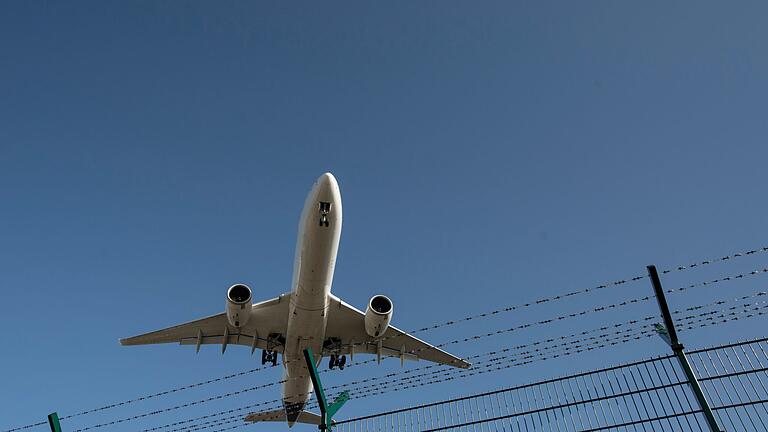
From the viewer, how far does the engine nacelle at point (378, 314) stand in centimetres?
2670

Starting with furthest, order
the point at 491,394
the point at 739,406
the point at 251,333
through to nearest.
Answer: the point at 251,333 < the point at 491,394 < the point at 739,406

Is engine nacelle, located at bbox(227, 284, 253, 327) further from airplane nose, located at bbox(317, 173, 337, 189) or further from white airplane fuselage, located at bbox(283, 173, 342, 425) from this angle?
airplane nose, located at bbox(317, 173, 337, 189)

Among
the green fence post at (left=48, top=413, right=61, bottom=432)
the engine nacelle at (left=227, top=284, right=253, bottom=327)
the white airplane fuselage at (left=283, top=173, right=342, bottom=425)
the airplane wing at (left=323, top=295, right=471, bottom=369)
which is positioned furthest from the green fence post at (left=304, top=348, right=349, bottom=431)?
the airplane wing at (left=323, top=295, right=471, bottom=369)

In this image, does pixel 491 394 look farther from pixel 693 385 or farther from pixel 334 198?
pixel 334 198

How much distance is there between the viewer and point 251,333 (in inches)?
1178

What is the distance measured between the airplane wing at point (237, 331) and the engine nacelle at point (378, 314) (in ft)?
16.1

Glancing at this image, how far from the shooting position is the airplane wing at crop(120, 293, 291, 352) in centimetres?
Result: 2897

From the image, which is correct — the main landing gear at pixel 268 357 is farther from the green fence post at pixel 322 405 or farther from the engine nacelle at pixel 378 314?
the green fence post at pixel 322 405

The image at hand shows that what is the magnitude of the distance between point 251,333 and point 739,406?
25546 mm

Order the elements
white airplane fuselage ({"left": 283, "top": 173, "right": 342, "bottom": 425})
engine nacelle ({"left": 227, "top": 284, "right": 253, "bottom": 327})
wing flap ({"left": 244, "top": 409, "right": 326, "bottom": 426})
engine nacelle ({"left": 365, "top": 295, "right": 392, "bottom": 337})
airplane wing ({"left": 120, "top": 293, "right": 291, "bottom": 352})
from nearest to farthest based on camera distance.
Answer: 1. white airplane fuselage ({"left": 283, "top": 173, "right": 342, "bottom": 425})
2. engine nacelle ({"left": 227, "top": 284, "right": 253, "bottom": 327})
3. engine nacelle ({"left": 365, "top": 295, "right": 392, "bottom": 337})
4. airplane wing ({"left": 120, "top": 293, "right": 291, "bottom": 352})
5. wing flap ({"left": 244, "top": 409, "right": 326, "bottom": 426})

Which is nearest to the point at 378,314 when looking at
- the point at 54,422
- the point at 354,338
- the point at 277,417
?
the point at 354,338

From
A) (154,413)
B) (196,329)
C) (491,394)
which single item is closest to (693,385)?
(491,394)

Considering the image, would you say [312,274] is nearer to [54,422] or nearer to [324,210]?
[324,210]

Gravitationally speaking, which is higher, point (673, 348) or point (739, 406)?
point (673, 348)
